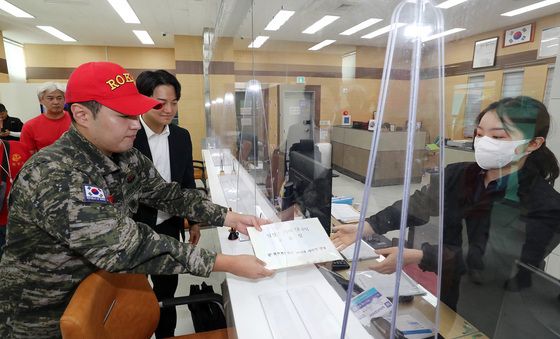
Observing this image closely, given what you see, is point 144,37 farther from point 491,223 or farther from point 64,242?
point 491,223

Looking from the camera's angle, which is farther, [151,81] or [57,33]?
[57,33]

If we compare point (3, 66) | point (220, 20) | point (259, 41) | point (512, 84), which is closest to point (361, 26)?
point (512, 84)

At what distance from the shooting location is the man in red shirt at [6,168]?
193cm

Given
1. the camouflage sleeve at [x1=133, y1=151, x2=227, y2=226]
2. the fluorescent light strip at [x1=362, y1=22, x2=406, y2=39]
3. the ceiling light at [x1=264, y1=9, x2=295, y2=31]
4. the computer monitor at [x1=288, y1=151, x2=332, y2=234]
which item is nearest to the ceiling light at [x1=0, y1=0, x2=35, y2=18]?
the ceiling light at [x1=264, y1=9, x2=295, y2=31]

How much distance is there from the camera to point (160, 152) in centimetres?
159

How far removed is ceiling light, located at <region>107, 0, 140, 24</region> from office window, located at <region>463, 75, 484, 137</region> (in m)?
5.11

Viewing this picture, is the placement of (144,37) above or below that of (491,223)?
above

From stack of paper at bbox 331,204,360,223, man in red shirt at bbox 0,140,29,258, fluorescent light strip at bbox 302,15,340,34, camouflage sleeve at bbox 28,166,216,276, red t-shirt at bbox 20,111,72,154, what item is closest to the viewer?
camouflage sleeve at bbox 28,166,216,276

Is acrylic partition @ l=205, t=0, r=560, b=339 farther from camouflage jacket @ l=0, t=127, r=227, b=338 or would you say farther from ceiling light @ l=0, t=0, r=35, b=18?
ceiling light @ l=0, t=0, r=35, b=18

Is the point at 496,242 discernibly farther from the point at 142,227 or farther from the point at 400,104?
the point at 142,227

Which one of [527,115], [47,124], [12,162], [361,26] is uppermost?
[361,26]

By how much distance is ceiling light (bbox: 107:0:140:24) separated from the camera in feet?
14.5

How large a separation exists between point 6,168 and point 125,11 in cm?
387

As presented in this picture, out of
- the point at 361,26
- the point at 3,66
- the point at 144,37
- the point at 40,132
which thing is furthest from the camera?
the point at 144,37
